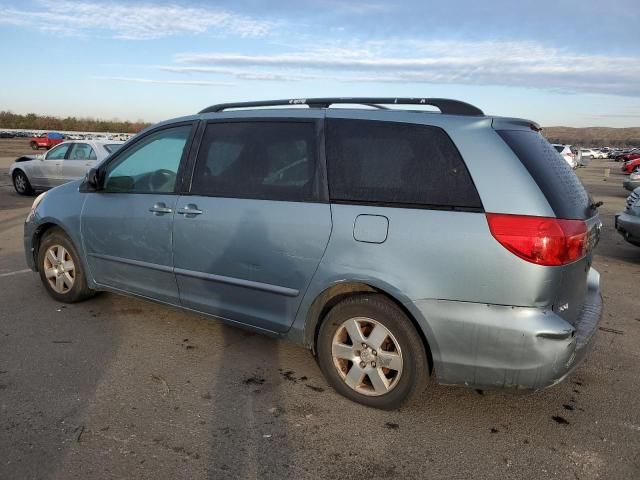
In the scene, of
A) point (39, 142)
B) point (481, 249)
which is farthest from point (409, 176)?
point (39, 142)

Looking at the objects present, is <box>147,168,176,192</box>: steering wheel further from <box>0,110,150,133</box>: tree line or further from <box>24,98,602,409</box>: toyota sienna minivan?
<box>0,110,150,133</box>: tree line

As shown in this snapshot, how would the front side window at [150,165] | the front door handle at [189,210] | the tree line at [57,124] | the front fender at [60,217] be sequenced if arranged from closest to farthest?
the front door handle at [189,210] < the front side window at [150,165] < the front fender at [60,217] < the tree line at [57,124]

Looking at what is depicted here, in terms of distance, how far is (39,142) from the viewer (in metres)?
46.6

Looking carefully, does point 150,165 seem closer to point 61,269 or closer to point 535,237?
point 61,269

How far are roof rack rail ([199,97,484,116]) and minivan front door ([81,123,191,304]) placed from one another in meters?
0.52

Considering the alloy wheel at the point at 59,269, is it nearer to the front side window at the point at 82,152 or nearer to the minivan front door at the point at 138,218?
the minivan front door at the point at 138,218

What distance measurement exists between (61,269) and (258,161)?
2487 millimetres

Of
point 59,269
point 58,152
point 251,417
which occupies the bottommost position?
point 251,417

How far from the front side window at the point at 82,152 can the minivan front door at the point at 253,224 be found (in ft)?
33.8

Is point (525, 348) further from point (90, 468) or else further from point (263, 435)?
point (90, 468)

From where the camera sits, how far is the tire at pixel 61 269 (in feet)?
16.2

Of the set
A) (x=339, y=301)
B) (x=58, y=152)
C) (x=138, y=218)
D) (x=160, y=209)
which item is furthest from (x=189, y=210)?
(x=58, y=152)

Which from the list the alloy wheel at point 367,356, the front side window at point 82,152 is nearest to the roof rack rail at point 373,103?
the alloy wheel at point 367,356

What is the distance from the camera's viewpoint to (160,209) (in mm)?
4121
